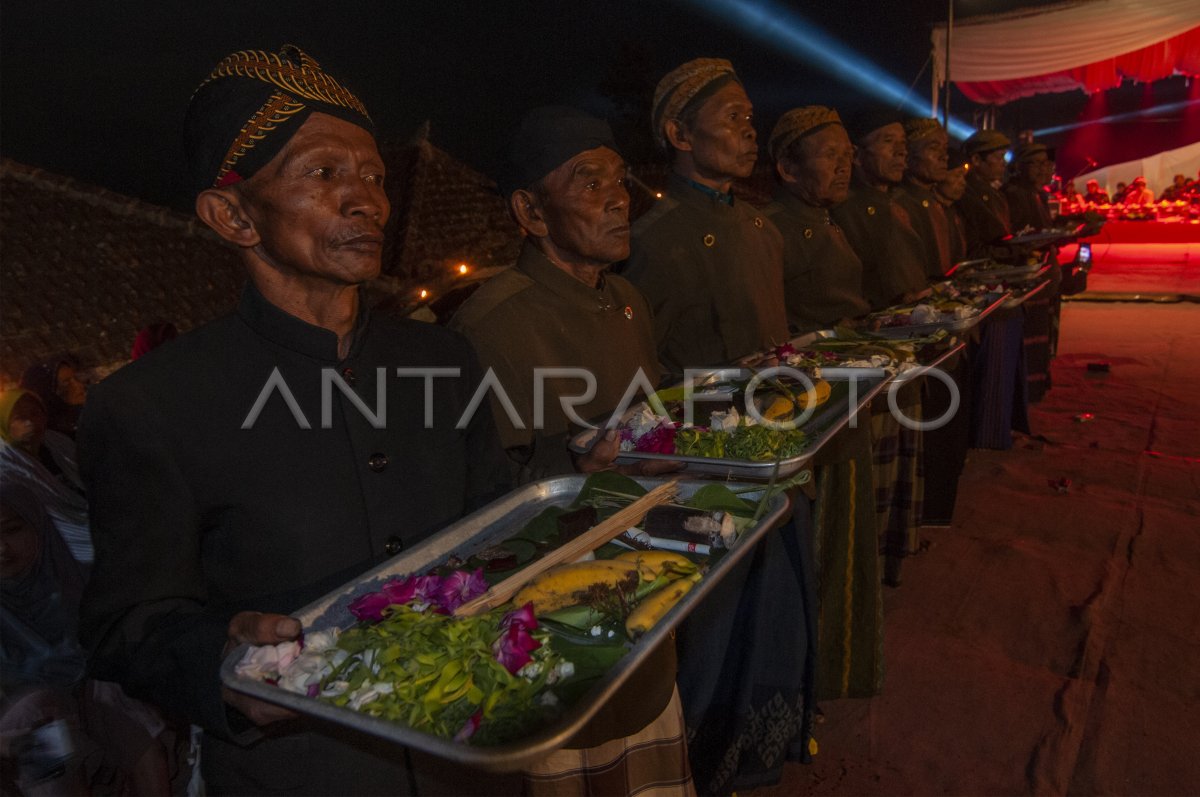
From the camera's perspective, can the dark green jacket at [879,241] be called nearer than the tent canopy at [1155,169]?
Yes

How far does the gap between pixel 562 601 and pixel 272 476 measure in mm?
646

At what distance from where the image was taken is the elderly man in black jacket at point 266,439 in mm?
1554

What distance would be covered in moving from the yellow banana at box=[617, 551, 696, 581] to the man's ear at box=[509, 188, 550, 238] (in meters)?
1.53

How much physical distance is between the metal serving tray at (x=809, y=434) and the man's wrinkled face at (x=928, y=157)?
419 cm

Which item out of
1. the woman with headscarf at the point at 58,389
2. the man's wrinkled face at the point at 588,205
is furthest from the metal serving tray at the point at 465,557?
the woman with headscarf at the point at 58,389

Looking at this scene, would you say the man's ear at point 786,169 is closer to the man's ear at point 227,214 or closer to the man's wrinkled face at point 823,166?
the man's wrinkled face at point 823,166

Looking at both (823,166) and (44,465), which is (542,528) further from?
(823,166)

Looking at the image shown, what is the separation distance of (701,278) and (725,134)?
0.66 meters

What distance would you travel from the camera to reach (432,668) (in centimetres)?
125

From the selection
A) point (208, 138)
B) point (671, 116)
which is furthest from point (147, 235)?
point (208, 138)

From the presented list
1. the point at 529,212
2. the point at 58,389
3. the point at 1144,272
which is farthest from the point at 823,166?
the point at 1144,272

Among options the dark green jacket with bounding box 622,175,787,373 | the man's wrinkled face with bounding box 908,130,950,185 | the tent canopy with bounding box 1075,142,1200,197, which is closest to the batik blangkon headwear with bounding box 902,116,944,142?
the man's wrinkled face with bounding box 908,130,950,185

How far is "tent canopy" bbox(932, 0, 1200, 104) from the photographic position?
11633 mm

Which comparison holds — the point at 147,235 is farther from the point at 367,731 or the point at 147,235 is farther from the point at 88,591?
the point at 367,731
